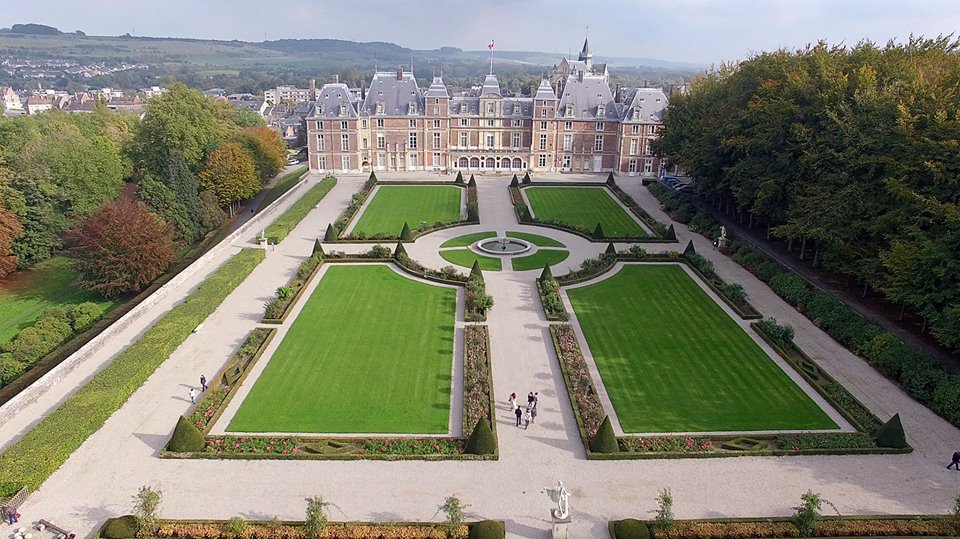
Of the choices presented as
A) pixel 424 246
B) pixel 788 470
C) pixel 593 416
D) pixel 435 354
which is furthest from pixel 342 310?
pixel 788 470

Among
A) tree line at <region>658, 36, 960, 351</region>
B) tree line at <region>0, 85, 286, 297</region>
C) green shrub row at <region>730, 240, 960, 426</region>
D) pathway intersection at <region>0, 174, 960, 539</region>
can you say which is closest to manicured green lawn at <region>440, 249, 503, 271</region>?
pathway intersection at <region>0, 174, 960, 539</region>

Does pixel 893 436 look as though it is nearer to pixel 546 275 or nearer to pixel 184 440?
pixel 546 275

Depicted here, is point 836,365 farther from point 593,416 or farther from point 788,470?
point 593,416

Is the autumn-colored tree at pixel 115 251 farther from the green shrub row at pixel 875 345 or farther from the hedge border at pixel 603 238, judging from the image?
the green shrub row at pixel 875 345

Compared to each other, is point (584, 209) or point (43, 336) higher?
point (584, 209)

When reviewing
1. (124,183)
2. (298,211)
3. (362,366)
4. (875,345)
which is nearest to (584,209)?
(298,211)

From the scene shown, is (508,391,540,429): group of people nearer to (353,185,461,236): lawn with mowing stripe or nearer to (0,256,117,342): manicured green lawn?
(353,185,461,236): lawn with mowing stripe
